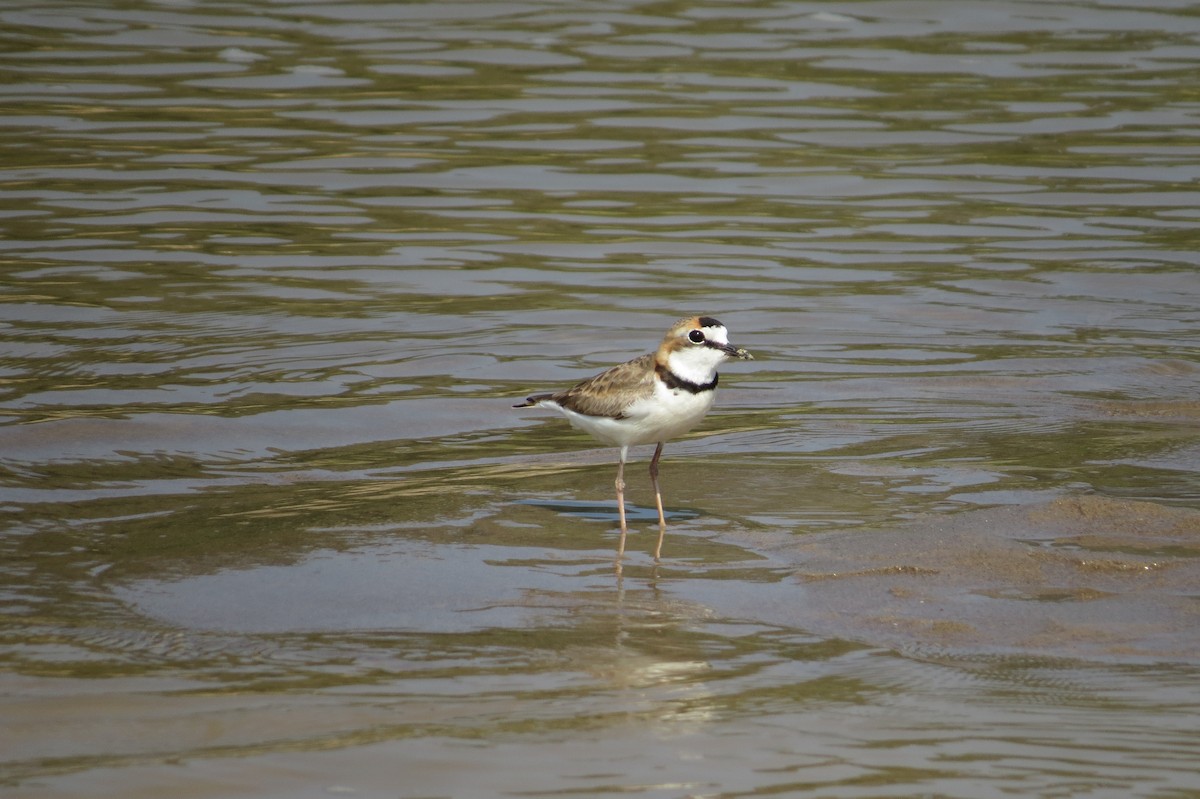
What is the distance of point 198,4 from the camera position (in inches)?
875

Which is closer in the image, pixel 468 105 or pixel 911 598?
pixel 911 598

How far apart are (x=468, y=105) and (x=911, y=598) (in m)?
13.1

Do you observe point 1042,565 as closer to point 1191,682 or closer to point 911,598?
point 911,598

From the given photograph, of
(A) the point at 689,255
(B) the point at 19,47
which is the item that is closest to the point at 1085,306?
(A) the point at 689,255

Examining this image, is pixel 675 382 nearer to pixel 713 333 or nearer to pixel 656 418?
pixel 656 418

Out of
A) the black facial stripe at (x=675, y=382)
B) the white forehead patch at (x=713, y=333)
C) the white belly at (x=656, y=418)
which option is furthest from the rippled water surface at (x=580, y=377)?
the white forehead patch at (x=713, y=333)

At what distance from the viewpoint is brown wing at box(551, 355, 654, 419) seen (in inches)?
323

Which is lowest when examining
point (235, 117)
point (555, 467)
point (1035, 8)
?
point (555, 467)


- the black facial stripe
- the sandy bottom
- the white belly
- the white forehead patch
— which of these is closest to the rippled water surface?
the sandy bottom

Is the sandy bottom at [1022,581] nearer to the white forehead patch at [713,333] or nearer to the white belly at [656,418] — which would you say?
the white belly at [656,418]

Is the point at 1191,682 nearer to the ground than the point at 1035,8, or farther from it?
nearer to the ground

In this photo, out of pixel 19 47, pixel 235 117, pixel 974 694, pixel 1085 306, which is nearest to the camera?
pixel 974 694

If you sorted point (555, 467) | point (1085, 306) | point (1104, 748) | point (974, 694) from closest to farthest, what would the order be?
point (1104, 748), point (974, 694), point (555, 467), point (1085, 306)

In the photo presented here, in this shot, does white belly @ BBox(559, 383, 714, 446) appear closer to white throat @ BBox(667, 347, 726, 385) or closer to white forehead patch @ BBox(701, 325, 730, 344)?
white throat @ BBox(667, 347, 726, 385)
